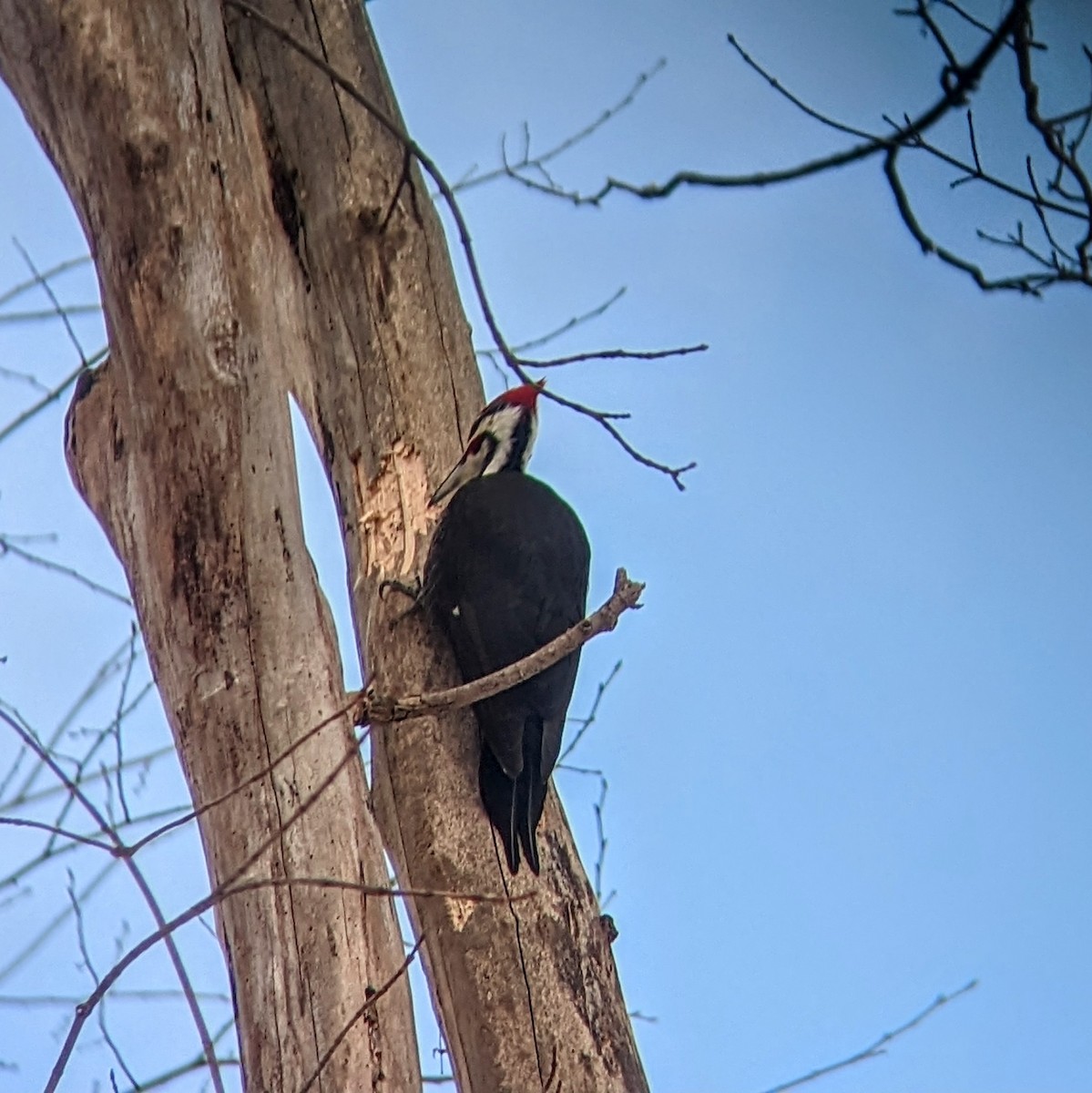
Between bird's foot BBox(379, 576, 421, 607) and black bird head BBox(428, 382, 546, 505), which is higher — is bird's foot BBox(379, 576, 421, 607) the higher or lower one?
the lower one

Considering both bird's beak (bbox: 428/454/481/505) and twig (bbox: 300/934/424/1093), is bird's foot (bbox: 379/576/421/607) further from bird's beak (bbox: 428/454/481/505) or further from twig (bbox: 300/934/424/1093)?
twig (bbox: 300/934/424/1093)

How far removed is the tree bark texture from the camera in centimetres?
193

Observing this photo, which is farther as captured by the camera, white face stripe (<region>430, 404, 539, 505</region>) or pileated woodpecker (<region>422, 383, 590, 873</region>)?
white face stripe (<region>430, 404, 539, 505</region>)

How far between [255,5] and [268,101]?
0.68ft

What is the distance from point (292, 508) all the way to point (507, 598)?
1.57 ft

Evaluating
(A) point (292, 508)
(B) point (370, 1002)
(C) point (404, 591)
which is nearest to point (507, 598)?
(C) point (404, 591)

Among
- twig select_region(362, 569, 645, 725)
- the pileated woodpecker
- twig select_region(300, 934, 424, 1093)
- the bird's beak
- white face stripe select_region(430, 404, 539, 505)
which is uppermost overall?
white face stripe select_region(430, 404, 539, 505)

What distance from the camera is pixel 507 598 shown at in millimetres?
2482

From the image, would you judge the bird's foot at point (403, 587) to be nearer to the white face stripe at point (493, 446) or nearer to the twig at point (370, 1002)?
the white face stripe at point (493, 446)

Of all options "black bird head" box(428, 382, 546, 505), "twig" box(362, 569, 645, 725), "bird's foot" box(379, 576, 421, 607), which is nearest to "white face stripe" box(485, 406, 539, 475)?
"black bird head" box(428, 382, 546, 505)

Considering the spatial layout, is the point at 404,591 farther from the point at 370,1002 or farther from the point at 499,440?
the point at 370,1002

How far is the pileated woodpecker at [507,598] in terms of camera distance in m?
2.34

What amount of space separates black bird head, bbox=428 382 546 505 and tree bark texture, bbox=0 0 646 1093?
3 cm

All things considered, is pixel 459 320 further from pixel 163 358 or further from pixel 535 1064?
pixel 535 1064
